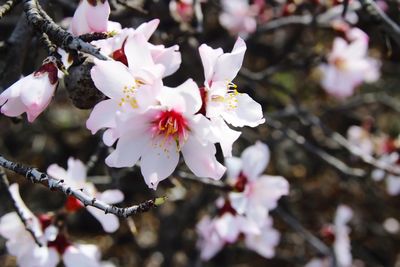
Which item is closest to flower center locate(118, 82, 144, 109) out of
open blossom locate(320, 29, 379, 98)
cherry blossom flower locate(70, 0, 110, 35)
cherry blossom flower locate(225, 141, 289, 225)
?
cherry blossom flower locate(70, 0, 110, 35)

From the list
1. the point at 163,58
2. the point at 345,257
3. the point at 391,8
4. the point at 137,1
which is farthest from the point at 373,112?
the point at 163,58

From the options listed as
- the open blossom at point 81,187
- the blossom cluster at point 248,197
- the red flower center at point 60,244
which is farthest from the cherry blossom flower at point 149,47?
the blossom cluster at point 248,197

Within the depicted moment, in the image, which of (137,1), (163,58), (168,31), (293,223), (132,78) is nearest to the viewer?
(132,78)

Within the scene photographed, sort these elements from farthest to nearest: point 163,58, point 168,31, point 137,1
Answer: point 168,31
point 137,1
point 163,58

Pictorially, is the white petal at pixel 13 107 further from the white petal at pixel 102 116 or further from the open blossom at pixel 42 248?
the open blossom at pixel 42 248

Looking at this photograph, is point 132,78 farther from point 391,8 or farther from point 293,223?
point 293,223

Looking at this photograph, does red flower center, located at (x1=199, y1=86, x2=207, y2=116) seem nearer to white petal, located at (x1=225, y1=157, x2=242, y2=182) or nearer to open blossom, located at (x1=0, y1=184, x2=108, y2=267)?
open blossom, located at (x1=0, y1=184, x2=108, y2=267)

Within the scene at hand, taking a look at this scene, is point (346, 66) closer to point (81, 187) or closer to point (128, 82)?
point (81, 187)

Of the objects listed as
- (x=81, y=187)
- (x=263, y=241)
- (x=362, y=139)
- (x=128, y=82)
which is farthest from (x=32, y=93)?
(x=362, y=139)
